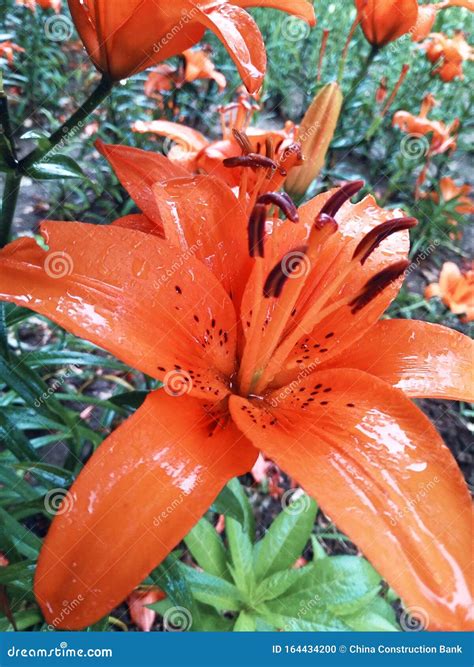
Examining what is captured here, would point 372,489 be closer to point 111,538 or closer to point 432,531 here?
point 432,531

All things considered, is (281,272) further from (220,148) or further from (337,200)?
(220,148)

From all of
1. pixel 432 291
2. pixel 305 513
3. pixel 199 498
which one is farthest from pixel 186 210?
pixel 432 291

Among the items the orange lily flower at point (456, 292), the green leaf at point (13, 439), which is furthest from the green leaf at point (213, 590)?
the orange lily flower at point (456, 292)

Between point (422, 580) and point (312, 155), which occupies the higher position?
point (312, 155)

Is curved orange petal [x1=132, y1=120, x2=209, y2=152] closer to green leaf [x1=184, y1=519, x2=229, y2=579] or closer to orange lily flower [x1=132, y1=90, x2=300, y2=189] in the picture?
orange lily flower [x1=132, y1=90, x2=300, y2=189]

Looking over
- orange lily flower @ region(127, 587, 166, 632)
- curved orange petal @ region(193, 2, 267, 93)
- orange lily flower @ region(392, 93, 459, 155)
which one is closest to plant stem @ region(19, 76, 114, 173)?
curved orange petal @ region(193, 2, 267, 93)
